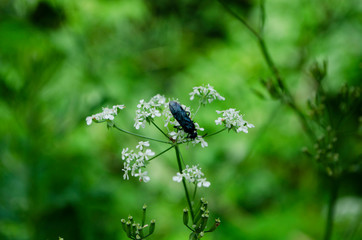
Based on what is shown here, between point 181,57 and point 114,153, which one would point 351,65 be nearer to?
point 181,57

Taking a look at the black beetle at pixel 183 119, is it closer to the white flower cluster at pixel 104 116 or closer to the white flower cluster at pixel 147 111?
the white flower cluster at pixel 147 111

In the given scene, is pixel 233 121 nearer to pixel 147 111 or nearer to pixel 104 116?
pixel 147 111

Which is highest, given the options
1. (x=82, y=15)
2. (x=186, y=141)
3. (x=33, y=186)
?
(x=82, y=15)

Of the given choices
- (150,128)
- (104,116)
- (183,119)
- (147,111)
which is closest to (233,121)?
(183,119)

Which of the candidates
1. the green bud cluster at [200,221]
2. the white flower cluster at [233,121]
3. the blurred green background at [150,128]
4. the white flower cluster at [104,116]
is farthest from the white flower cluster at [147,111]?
the blurred green background at [150,128]

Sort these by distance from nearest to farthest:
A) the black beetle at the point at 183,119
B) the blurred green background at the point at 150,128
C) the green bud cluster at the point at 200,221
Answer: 1. the green bud cluster at the point at 200,221
2. the black beetle at the point at 183,119
3. the blurred green background at the point at 150,128

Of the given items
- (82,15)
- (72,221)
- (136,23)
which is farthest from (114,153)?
(136,23)

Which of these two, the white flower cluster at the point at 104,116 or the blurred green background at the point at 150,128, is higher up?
the blurred green background at the point at 150,128
